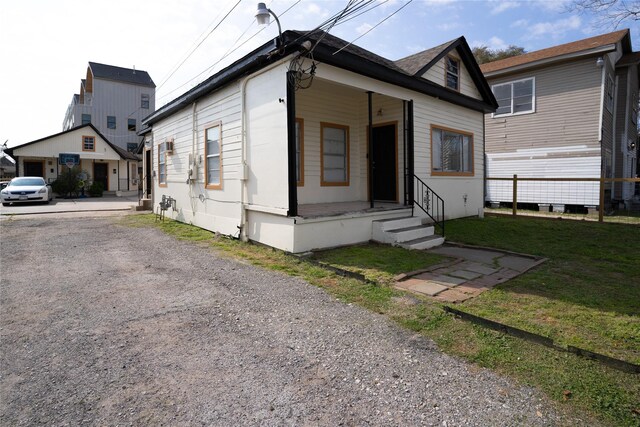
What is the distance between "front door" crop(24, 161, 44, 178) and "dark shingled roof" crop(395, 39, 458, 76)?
2837 centimetres

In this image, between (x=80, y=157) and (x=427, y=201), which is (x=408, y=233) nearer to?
(x=427, y=201)

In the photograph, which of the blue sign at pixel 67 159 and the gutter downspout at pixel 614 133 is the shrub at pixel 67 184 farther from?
the gutter downspout at pixel 614 133

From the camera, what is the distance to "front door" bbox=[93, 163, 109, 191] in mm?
29344

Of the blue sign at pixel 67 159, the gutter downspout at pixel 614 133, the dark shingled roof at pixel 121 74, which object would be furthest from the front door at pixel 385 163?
the dark shingled roof at pixel 121 74

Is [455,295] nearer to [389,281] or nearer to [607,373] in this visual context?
[389,281]

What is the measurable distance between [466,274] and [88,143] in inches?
1191

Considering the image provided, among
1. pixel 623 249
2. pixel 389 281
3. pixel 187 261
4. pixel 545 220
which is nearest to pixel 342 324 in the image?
pixel 389 281

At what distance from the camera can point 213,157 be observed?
8680 mm

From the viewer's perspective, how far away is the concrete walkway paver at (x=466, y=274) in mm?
4332

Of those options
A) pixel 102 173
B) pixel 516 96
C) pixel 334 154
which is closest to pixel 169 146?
pixel 334 154

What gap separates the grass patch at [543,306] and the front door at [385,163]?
6.59 ft

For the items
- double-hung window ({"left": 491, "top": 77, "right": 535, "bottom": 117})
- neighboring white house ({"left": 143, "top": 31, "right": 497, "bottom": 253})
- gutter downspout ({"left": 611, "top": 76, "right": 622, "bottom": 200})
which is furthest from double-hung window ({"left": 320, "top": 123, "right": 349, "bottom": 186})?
gutter downspout ({"left": 611, "top": 76, "right": 622, "bottom": 200})

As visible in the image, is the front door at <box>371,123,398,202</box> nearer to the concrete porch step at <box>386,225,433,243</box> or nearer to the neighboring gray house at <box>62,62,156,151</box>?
the concrete porch step at <box>386,225,433,243</box>

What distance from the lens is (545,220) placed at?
36.0 ft
